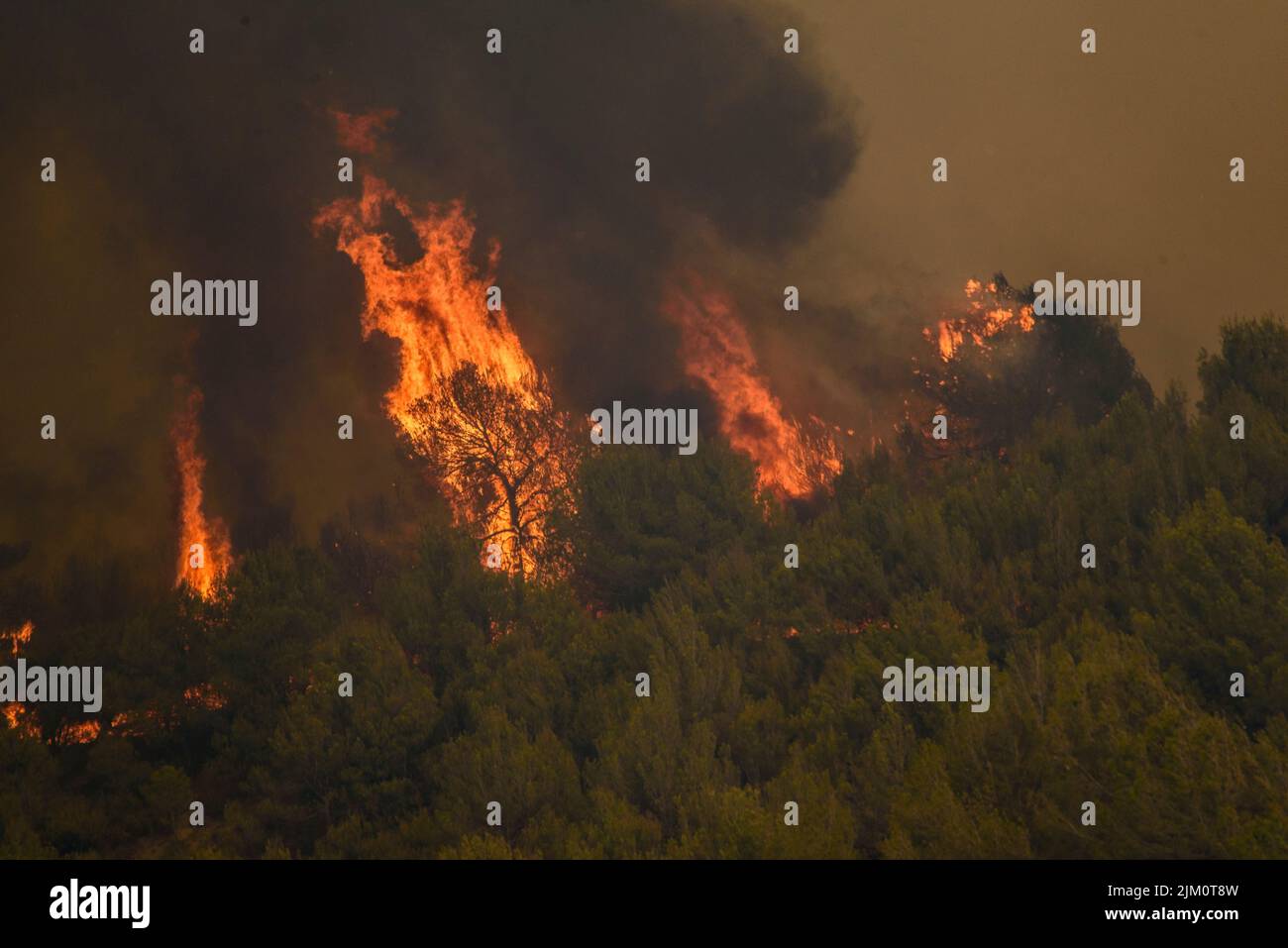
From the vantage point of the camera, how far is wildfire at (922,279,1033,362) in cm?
5528

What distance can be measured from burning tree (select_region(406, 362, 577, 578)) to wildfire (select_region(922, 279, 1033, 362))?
1681cm

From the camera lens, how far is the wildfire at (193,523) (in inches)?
2329

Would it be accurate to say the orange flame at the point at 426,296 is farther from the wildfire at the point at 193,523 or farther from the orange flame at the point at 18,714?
the orange flame at the point at 18,714

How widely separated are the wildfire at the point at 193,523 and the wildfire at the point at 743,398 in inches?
917

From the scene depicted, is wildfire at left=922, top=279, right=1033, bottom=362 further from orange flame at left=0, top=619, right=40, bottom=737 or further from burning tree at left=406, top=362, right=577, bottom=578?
orange flame at left=0, top=619, right=40, bottom=737

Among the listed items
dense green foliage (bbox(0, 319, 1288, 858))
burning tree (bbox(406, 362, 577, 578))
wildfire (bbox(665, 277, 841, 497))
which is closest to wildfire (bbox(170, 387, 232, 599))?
burning tree (bbox(406, 362, 577, 578))

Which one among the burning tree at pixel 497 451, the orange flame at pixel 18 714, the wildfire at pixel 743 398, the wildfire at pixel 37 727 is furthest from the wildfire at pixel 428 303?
the wildfire at pixel 37 727

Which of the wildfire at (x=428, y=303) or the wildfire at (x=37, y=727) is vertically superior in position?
the wildfire at (x=428, y=303)

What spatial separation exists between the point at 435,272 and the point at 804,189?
1888 cm

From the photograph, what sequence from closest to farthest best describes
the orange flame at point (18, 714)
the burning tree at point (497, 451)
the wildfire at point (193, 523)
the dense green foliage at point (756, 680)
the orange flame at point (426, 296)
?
the dense green foliage at point (756, 680)
the orange flame at point (18, 714)
the burning tree at point (497, 451)
the wildfire at point (193, 523)
the orange flame at point (426, 296)

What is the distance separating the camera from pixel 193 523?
60219 mm

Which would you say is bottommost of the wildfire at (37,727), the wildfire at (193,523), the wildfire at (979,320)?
the wildfire at (37,727)

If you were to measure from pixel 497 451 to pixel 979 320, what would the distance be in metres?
21.4

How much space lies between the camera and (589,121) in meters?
69.8
